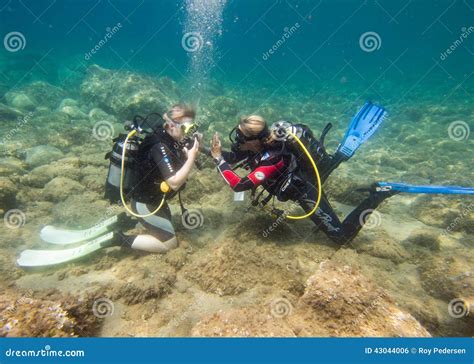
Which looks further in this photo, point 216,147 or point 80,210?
point 80,210

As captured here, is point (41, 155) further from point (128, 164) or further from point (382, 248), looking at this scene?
point (382, 248)

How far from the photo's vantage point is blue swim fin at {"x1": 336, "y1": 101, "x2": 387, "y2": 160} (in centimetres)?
521

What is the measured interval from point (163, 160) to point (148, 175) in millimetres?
484

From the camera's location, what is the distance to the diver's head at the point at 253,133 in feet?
14.0

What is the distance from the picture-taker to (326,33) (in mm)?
110188

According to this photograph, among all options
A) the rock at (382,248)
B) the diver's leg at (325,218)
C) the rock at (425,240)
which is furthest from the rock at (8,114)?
the rock at (425,240)

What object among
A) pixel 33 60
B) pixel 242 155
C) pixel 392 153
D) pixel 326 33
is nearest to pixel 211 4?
pixel 33 60

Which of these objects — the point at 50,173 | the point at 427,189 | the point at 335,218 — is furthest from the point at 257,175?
the point at 50,173

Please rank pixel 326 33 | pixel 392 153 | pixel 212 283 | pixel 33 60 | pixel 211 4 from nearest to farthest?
pixel 212 283, pixel 392 153, pixel 33 60, pixel 211 4, pixel 326 33

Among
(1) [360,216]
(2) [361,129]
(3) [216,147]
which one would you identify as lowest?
(1) [360,216]

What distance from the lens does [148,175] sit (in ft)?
14.0

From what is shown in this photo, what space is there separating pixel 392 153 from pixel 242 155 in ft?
31.2

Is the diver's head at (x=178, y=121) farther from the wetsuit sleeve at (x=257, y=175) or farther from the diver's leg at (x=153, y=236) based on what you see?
the diver's leg at (x=153, y=236)

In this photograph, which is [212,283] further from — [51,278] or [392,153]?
[392,153]
